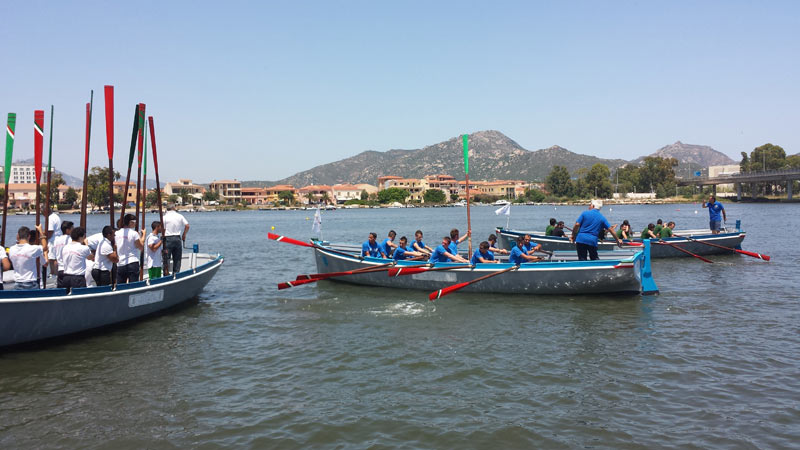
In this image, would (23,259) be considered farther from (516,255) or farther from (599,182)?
(599,182)

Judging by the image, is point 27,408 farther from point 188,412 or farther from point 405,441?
point 405,441

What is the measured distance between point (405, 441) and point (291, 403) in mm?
2104

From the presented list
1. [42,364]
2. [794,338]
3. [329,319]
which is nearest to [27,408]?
[42,364]

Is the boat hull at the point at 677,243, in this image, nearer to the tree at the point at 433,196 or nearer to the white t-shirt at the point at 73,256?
the white t-shirt at the point at 73,256

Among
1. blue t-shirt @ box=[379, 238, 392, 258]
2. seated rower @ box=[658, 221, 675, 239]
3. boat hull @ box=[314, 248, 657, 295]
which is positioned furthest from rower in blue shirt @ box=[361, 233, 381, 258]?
seated rower @ box=[658, 221, 675, 239]

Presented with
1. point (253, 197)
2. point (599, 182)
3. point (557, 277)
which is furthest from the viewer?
point (253, 197)

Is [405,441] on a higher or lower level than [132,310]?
lower

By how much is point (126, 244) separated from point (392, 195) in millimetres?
165177

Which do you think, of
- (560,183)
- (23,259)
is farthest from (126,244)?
(560,183)

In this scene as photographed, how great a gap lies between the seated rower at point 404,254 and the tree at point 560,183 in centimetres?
15977

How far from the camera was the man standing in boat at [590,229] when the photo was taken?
46.0 ft

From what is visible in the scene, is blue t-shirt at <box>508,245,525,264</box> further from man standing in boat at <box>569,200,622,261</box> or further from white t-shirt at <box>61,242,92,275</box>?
white t-shirt at <box>61,242,92,275</box>

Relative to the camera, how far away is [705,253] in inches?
919

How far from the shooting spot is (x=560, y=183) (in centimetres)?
16912
